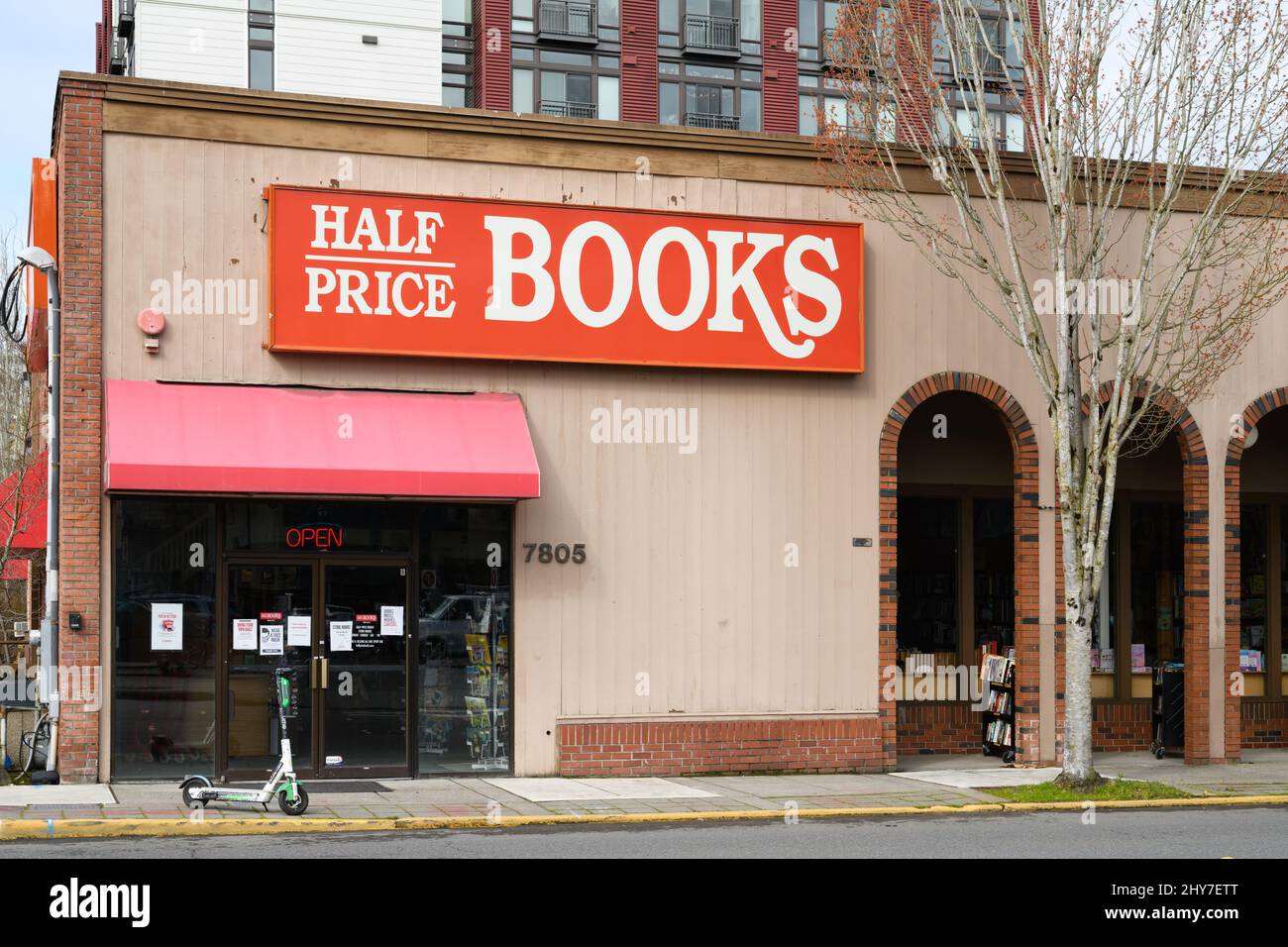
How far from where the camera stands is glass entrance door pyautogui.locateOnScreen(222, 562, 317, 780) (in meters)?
16.0

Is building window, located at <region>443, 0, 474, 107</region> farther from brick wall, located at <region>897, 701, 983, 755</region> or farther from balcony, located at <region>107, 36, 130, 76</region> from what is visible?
brick wall, located at <region>897, 701, 983, 755</region>

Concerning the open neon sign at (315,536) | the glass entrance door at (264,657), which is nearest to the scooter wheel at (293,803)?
the glass entrance door at (264,657)

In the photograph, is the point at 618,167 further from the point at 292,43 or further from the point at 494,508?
the point at 292,43

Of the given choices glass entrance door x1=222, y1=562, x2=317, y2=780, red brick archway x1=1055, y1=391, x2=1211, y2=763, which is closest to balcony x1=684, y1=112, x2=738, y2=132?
red brick archway x1=1055, y1=391, x2=1211, y2=763

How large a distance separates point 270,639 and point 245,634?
26 cm

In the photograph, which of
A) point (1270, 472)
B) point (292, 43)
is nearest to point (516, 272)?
point (1270, 472)

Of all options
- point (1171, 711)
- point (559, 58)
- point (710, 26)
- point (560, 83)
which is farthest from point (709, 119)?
point (1171, 711)

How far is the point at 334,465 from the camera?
15.6 meters

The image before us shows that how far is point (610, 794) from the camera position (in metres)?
15.6

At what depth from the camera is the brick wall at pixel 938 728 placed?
66.0ft

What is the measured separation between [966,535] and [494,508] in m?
7.04

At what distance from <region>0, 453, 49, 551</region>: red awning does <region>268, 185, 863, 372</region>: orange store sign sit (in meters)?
5.98

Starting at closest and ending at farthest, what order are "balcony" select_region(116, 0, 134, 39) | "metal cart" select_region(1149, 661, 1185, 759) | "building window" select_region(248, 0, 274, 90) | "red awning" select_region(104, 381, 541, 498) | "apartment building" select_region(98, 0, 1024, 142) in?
"red awning" select_region(104, 381, 541, 498), "metal cart" select_region(1149, 661, 1185, 759), "apartment building" select_region(98, 0, 1024, 142), "building window" select_region(248, 0, 274, 90), "balcony" select_region(116, 0, 134, 39)

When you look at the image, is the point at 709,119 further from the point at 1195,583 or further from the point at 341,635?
the point at 341,635
